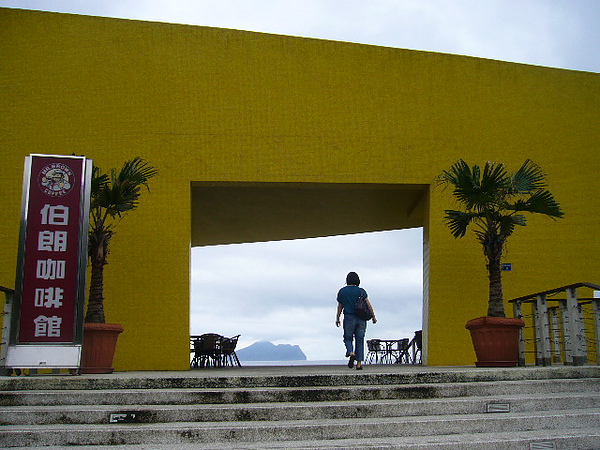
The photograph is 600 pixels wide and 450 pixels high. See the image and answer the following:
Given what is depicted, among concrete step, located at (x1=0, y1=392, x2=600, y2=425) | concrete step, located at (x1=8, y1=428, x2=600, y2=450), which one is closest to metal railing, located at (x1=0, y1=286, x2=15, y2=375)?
concrete step, located at (x1=0, y1=392, x2=600, y2=425)

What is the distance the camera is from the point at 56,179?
722 cm

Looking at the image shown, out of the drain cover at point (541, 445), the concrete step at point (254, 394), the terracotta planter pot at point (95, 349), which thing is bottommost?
the drain cover at point (541, 445)

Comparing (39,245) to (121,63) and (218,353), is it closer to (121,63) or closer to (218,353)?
(121,63)

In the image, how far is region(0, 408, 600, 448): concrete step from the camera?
5297mm

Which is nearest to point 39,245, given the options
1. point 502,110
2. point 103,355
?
point 103,355

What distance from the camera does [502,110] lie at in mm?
11250

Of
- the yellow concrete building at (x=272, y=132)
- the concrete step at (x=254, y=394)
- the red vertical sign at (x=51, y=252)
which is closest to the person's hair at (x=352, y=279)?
the yellow concrete building at (x=272, y=132)

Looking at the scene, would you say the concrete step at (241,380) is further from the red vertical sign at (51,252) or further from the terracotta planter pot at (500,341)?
the terracotta planter pot at (500,341)

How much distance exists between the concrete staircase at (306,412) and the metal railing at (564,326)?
1149mm

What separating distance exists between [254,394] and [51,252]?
8.23ft

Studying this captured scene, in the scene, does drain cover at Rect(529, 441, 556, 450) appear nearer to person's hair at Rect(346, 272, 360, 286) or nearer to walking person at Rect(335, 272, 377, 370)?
walking person at Rect(335, 272, 377, 370)

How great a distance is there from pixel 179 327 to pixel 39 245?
329cm

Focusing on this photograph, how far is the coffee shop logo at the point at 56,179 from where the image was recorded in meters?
7.18

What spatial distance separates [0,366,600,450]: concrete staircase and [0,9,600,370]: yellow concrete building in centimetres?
365
